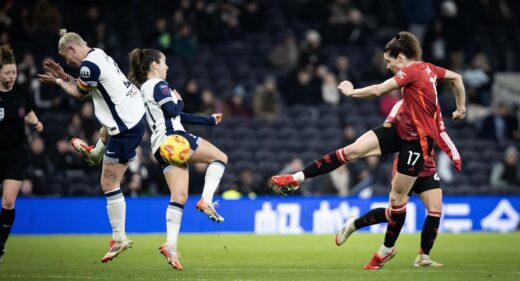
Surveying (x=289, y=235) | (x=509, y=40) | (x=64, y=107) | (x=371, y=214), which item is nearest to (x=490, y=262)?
(x=371, y=214)

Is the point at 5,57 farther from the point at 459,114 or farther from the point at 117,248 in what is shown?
the point at 459,114

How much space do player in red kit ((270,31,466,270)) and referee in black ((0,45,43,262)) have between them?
2985mm

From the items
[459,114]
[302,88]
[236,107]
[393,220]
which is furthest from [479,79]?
[393,220]

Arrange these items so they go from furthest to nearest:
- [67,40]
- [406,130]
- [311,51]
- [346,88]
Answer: [311,51], [67,40], [406,130], [346,88]

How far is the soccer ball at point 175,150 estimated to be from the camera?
35.9ft

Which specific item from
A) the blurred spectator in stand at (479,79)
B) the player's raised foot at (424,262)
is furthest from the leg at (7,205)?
the blurred spectator in stand at (479,79)

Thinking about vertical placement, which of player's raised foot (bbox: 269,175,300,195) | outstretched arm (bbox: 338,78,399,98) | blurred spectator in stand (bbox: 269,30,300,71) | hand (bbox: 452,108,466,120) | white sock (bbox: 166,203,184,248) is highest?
blurred spectator in stand (bbox: 269,30,300,71)

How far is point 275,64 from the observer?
78.9 feet

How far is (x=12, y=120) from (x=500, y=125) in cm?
1419

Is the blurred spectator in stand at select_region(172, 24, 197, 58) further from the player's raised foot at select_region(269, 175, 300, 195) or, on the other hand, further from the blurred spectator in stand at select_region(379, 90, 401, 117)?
the player's raised foot at select_region(269, 175, 300, 195)

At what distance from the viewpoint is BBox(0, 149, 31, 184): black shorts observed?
1195 cm

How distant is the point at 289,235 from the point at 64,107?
6.31 meters

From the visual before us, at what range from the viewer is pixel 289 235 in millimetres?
18609

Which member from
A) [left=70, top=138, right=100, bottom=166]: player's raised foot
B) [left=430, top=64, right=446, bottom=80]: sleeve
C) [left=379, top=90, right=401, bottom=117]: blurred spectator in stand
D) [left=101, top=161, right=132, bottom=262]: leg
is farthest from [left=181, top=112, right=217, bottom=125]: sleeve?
[left=379, top=90, right=401, bottom=117]: blurred spectator in stand
